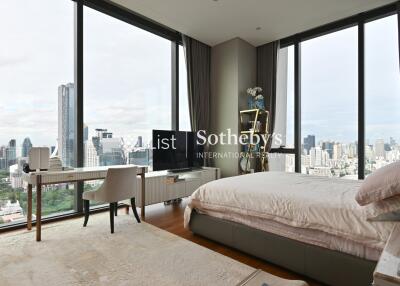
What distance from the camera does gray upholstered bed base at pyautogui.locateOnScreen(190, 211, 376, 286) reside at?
157cm

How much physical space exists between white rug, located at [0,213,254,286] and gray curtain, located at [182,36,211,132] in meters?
2.55

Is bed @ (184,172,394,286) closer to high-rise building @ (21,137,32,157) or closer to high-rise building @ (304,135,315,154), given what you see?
high-rise building @ (304,135,315,154)

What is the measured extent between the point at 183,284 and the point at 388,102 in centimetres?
390

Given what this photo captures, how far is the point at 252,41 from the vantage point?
4.74 m

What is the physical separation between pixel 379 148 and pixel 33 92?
5070 millimetres

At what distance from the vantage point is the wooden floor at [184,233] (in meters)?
1.97

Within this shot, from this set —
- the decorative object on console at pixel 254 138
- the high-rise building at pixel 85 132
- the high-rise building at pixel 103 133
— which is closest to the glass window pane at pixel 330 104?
the decorative object on console at pixel 254 138

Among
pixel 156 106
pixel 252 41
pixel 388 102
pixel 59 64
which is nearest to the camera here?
pixel 59 64

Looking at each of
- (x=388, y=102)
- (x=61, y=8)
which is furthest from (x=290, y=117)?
(x=61, y=8)

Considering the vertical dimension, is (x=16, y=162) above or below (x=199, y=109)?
below

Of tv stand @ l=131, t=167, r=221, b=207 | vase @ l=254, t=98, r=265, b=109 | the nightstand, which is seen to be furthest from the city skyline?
the nightstand

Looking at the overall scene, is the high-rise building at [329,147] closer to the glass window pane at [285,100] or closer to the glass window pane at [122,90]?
the glass window pane at [285,100]

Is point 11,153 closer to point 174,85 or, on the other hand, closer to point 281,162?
point 174,85

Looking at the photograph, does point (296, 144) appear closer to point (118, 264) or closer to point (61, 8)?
point (118, 264)
